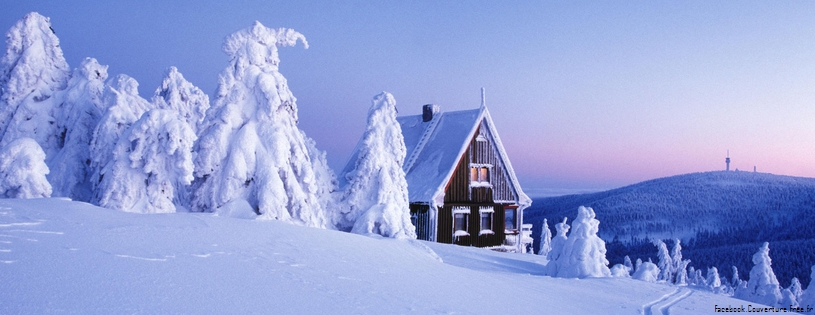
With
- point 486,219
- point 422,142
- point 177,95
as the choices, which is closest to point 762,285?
point 486,219

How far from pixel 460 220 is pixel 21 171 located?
19799mm

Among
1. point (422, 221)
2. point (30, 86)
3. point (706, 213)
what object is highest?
point (30, 86)

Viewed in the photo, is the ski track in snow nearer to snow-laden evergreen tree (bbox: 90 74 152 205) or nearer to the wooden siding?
the wooden siding

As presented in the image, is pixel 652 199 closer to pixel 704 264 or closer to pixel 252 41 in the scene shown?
pixel 704 264

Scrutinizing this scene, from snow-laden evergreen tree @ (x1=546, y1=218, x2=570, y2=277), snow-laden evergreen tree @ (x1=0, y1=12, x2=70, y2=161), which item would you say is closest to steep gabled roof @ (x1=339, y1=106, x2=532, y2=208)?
snow-laden evergreen tree @ (x1=546, y1=218, x2=570, y2=277)

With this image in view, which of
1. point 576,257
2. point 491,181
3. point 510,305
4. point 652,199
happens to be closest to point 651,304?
point 510,305

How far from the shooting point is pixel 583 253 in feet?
52.1

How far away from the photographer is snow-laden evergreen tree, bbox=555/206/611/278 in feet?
51.6

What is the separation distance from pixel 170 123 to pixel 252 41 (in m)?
4.16

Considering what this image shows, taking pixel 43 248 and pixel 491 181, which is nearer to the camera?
pixel 43 248

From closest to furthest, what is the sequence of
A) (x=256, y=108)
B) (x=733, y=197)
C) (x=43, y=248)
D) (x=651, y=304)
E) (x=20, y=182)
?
(x=43, y=248), (x=651, y=304), (x=20, y=182), (x=256, y=108), (x=733, y=197)

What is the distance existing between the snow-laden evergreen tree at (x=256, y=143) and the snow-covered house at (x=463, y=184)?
958cm

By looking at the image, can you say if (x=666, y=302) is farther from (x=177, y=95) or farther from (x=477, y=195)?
(x=177, y=95)

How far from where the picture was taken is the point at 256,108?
1761cm
